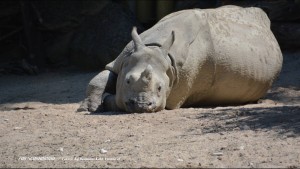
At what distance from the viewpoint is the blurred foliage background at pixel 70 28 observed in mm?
13023

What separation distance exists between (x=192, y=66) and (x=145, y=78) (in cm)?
106

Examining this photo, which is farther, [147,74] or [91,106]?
[91,106]

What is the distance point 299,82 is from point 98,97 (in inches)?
144

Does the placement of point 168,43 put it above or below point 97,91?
above

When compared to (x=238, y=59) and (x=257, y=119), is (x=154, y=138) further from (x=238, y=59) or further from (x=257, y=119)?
(x=238, y=59)

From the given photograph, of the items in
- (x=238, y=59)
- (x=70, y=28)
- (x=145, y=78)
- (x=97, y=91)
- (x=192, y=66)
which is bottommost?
(x=70, y=28)

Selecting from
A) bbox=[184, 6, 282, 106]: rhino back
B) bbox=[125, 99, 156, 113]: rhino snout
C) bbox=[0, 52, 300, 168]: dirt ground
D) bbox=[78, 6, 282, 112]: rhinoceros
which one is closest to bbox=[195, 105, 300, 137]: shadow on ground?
bbox=[0, 52, 300, 168]: dirt ground

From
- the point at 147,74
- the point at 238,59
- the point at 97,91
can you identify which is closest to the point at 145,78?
the point at 147,74

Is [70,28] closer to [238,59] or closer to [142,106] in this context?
[238,59]

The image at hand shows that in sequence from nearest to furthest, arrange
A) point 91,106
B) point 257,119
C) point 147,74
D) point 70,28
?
point 257,119, point 147,74, point 91,106, point 70,28

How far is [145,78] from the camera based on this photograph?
7562 millimetres

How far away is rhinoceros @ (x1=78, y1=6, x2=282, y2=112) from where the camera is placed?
7828 millimetres

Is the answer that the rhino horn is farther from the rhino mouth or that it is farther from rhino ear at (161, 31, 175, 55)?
rhino ear at (161, 31, 175, 55)

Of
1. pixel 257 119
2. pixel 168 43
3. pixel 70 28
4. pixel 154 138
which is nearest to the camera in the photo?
pixel 154 138
